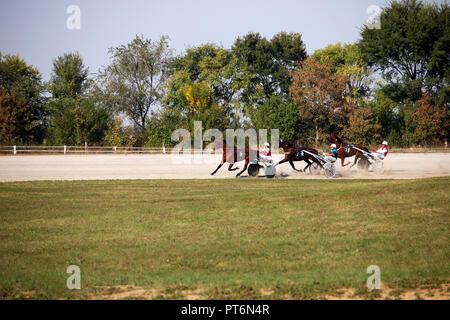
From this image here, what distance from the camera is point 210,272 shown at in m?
8.39

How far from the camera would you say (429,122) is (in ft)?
188

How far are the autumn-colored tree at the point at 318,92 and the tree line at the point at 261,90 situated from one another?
118mm

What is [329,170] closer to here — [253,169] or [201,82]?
[253,169]

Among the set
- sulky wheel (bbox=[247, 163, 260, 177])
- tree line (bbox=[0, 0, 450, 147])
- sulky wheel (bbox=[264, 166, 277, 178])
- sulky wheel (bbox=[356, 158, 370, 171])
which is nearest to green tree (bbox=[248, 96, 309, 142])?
tree line (bbox=[0, 0, 450, 147])

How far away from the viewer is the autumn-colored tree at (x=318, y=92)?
5859 centimetres

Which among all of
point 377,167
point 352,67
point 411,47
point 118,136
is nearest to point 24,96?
point 118,136

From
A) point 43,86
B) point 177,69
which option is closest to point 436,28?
point 177,69

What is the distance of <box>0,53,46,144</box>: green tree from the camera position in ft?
199

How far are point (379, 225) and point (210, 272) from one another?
4.83 m

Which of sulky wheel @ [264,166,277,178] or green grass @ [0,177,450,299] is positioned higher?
sulky wheel @ [264,166,277,178]

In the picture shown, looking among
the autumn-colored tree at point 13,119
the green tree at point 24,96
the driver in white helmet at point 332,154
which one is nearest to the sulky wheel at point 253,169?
the driver in white helmet at point 332,154

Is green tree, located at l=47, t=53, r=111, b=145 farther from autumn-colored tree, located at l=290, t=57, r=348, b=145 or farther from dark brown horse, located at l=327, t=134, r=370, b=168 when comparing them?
dark brown horse, located at l=327, t=134, r=370, b=168

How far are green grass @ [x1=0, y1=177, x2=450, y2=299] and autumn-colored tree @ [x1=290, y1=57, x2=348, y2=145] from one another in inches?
1697

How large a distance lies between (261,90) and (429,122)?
2249 cm
